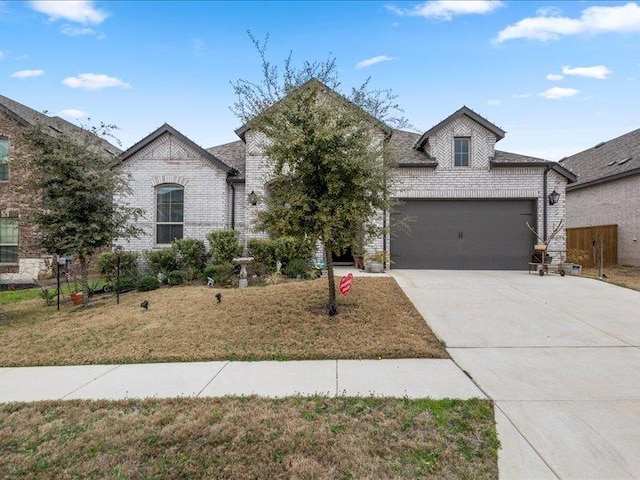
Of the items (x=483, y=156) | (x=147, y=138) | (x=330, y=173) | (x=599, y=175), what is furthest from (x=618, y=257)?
(x=147, y=138)

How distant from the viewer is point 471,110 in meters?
12.8

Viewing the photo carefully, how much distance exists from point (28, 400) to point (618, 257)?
68.8ft

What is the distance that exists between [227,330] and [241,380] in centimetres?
Answer: 205

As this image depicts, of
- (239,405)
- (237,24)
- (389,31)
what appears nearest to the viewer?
(239,405)

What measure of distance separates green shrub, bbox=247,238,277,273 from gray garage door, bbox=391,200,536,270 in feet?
14.8

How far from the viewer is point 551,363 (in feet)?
16.0

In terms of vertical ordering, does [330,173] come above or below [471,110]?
below

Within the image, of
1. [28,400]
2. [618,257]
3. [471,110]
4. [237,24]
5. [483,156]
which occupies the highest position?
[237,24]

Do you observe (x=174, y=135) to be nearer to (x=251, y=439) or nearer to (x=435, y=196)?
(x=435, y=196)

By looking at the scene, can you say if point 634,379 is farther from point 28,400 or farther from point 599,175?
point 599,175

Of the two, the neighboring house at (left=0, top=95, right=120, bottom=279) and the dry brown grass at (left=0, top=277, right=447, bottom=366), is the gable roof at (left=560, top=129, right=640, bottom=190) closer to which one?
the dry brown grass at (left=0, top=277, right=447, bottom=366)

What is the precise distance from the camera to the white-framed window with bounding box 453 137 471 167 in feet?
42.7

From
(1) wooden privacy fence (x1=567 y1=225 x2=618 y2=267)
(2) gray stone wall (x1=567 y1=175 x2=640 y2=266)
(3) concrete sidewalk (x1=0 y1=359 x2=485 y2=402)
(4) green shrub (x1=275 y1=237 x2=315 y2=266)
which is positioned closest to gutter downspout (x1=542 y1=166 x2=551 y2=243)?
(1) wooden privacy fence (x1=567 y1=225 x2=618 y2=267)

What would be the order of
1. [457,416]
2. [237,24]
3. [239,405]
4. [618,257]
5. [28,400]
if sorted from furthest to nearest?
[618,257], [237,24], [28,400], [239,405], [457,416]
